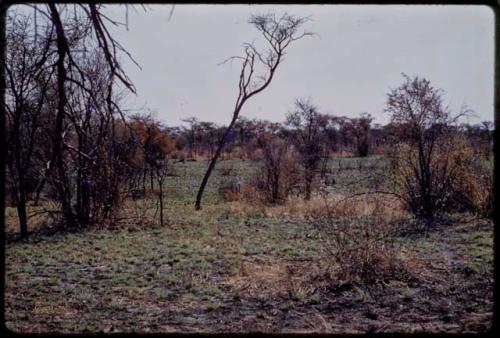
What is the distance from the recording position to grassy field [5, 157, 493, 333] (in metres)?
5.09

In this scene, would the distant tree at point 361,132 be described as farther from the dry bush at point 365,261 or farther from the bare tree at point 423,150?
the dry bush at point 365,261

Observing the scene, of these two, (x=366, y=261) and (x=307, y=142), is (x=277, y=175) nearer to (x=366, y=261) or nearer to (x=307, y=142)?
(x=307, y=142)

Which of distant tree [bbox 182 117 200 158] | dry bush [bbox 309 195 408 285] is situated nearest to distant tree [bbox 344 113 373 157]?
distant tree [bbox 182 117 200 158]

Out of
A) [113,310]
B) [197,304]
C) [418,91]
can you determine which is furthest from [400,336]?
[418,91]

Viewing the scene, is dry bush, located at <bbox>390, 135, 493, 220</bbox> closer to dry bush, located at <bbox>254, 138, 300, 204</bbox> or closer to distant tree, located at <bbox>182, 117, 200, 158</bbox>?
dry bush, located at <bbox>254, 138, 300, 204</bbox>

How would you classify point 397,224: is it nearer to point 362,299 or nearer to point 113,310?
point 362,299

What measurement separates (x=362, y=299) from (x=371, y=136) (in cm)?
3852

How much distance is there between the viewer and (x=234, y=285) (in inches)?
263

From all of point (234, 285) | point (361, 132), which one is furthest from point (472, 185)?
point (361, 132)

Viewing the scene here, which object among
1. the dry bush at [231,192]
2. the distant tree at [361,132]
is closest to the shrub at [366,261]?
the dry bush at [231,192]

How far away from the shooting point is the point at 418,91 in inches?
463

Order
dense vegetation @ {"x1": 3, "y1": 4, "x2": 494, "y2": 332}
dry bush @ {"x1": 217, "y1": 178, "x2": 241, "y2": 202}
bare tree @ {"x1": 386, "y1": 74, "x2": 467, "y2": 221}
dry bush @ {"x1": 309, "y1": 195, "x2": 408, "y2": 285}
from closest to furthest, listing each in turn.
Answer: dense vegetation @ {"x1": 3, "y1": 4, "x2": 494, "y2": 332} → dry bush @ {"x1": 309, "y1": 195, "x2": 408, "y2": 285} → bare tree @ {"x1": 386, "y1": 74, "x2": 467, "y2": 221} → dry bush @ {"x1": 217, "y1": 178, "x2": 241, "y2": 202}

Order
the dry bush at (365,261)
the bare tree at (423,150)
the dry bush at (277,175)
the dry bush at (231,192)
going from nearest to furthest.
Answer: the dry bush at (365,261) < the bare tree at (423,150) < the dry bush at (277,175) < the dry bush at (231,192)

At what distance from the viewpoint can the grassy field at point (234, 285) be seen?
509cm
